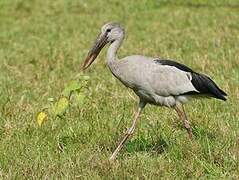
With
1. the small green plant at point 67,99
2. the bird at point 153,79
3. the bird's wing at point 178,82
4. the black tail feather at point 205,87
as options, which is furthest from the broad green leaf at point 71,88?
the black tail feather at point 205,87

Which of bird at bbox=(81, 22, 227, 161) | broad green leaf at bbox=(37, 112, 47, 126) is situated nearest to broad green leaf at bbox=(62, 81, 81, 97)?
broad green leaf at bbox=(37, 112, 47, 126)

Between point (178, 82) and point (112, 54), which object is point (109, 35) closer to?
point (112, 54)

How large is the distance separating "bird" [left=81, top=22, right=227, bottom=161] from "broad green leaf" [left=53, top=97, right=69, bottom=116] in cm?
77

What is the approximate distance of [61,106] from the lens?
22.4ft

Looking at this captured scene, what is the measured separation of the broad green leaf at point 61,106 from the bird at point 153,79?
2.53 feet

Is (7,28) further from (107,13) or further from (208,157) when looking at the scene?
(208,157)

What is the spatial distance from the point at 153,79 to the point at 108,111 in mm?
2122

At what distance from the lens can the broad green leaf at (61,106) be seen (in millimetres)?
6809

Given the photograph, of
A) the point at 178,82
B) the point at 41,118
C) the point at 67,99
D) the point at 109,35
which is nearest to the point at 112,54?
the point at 109,35

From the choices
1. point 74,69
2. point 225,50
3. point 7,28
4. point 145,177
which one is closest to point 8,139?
point 145,177

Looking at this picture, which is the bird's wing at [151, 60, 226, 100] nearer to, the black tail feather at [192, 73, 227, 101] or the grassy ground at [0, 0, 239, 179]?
the black tail feather at [192, 73, 227, 101]

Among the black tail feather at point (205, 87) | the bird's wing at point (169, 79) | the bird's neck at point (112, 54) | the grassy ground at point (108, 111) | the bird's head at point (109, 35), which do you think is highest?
the bird's head at point (109, 35)

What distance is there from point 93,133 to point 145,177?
1.57 m

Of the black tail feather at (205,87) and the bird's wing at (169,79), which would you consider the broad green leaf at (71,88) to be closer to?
the bird's wing at (169,79)
